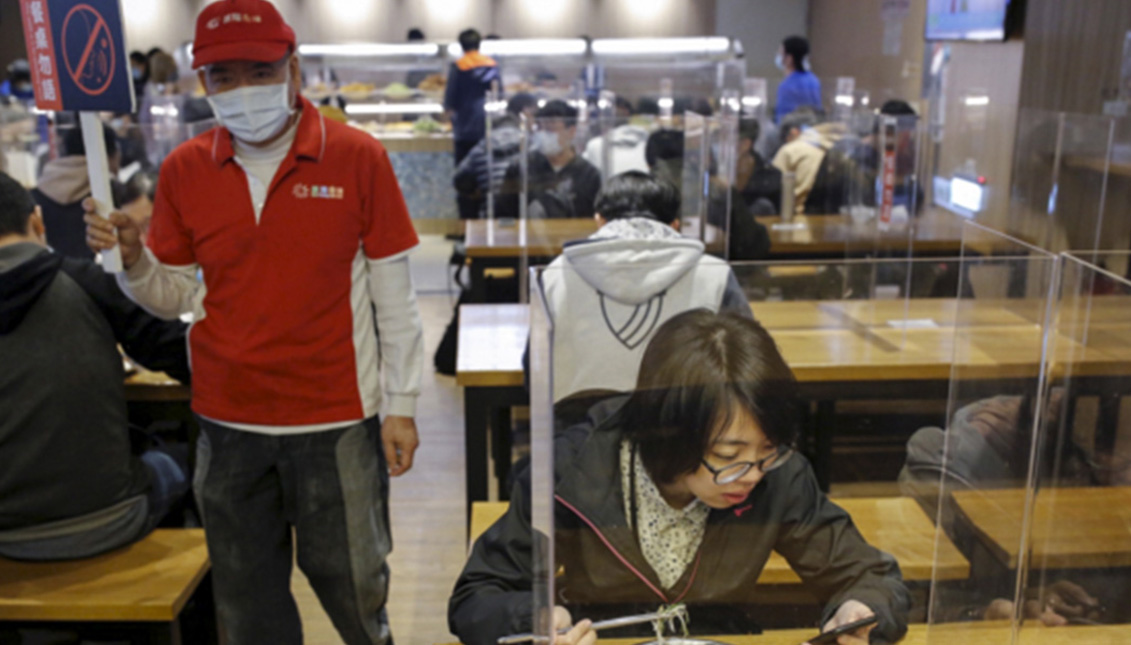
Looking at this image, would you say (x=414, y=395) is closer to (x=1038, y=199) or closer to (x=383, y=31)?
(x=1038, y=199)

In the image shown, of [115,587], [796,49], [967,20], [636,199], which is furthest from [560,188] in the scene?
[967,20]

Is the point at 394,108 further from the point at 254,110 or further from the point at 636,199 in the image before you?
the point at 254,110

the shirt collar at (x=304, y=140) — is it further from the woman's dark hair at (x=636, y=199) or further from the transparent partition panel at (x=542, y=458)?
the woman's dark hair at (x=636, y=199)

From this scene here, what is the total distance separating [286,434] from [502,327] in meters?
1.08

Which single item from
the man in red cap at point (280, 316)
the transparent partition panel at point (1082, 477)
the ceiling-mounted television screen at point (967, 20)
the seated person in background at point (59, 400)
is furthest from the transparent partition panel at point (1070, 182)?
the seated person in background at point (59, 400)

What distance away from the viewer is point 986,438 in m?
1.09

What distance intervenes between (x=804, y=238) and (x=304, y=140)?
2603 mm

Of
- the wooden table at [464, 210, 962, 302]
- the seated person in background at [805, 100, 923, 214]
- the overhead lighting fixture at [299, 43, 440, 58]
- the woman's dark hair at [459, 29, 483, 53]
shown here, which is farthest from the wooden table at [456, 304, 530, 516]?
the overhead lighting fixture at [299, 43, 440, 58]

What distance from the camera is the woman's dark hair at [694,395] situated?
3.22 feet

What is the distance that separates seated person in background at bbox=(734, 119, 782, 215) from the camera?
4102 mm

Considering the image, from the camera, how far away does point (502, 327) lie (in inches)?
111

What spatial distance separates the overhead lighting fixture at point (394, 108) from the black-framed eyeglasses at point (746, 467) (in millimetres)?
6785

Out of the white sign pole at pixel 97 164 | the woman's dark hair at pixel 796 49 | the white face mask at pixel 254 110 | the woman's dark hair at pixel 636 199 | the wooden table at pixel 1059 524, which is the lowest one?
the wooden table at pixel 1059 524

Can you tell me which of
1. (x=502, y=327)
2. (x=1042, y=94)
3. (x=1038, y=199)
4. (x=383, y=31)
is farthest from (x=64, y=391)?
(x=383, y=31)
